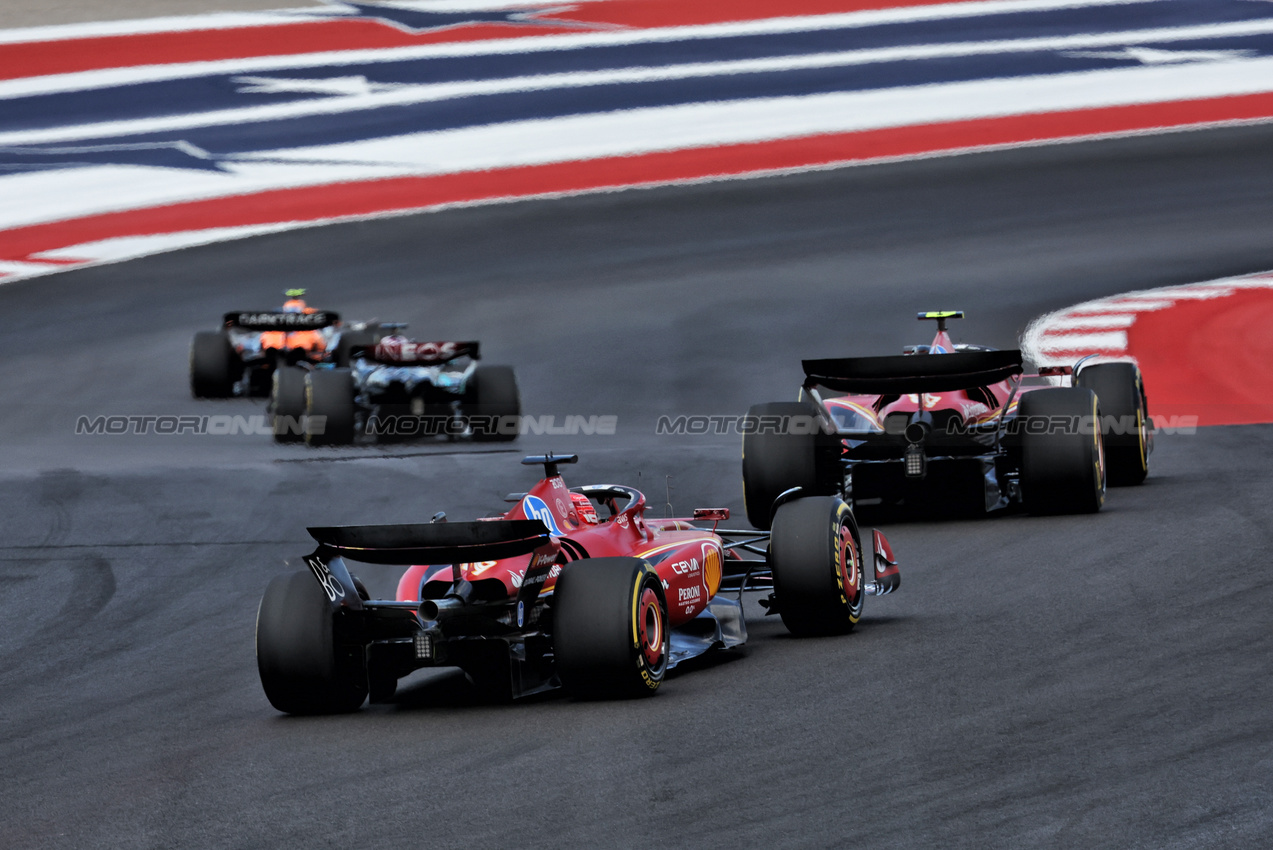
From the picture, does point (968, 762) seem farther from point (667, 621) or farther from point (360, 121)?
point (360, 121)

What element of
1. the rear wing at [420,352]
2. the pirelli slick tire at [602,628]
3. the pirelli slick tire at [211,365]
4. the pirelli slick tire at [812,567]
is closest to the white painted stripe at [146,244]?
the pirelli slick tire at [211,365]

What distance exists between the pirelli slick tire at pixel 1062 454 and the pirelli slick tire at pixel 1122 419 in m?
1.20

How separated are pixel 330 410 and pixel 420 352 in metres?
1.07

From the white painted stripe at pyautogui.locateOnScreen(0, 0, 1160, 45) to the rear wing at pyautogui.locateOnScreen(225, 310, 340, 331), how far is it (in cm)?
1569

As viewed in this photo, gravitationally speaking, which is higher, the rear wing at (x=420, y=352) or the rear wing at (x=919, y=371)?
the rear wing at (x=919, y=371)

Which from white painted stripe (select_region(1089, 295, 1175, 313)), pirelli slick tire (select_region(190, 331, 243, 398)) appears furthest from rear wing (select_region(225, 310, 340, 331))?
white painted stripe (select_region(1089, 295, 1175, 313))

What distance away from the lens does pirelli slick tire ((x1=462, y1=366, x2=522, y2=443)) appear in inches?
643

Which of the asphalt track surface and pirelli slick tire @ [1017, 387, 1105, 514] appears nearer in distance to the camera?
the asphalt track surface

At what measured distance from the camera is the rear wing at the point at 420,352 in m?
16.3

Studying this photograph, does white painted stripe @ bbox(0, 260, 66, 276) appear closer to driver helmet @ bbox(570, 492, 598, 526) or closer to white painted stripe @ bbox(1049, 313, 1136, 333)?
white painted stripe @ bbox(1049, 313, 1136, 333)

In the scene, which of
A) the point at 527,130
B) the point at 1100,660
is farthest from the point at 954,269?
the point at 1100,660

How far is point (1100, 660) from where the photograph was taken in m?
7.44

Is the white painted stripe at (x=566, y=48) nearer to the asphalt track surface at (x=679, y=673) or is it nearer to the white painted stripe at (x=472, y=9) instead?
the white painted stripe at (x=472, y=9)

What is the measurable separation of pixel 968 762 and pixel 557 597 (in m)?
2.03
